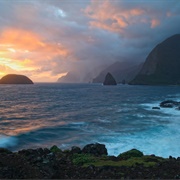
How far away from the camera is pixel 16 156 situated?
1354 centimetres

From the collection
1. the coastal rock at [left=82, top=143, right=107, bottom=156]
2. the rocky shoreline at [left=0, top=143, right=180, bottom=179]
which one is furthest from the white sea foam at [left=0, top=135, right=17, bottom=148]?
the rocky shoreline at [left=0, top=143, right=180, bottom=179]

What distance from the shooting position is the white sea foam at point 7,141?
26.7 m

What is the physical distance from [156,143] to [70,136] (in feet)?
37.4

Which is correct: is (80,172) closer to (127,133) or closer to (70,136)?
(70,136)

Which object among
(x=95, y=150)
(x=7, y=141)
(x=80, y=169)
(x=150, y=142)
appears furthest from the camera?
(x=7, y=141)

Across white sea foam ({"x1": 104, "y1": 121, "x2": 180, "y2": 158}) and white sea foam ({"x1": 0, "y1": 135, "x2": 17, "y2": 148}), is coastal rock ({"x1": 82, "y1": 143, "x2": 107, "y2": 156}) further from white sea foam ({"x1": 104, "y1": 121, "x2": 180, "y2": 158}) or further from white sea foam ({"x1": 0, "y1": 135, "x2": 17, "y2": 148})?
white sea foam ({"x1": 0, "y1": 135, "x2": 17, "y2": 148})

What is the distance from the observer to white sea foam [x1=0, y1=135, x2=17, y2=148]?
26734 mm

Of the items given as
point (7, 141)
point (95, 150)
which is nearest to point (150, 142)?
point (95, 150)

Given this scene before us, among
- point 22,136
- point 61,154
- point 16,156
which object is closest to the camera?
point 16,156

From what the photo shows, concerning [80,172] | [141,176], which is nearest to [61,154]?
[80,172]

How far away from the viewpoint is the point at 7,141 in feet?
93.1

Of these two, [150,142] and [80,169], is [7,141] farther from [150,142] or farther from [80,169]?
[80,169]

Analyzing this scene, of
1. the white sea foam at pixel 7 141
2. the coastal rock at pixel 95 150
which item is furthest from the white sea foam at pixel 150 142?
the white sea foam at pixel 7 141

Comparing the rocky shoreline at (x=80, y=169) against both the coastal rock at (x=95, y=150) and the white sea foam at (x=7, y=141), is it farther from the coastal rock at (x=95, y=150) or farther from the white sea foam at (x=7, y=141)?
the white sea foam at (x=7, y=141)
